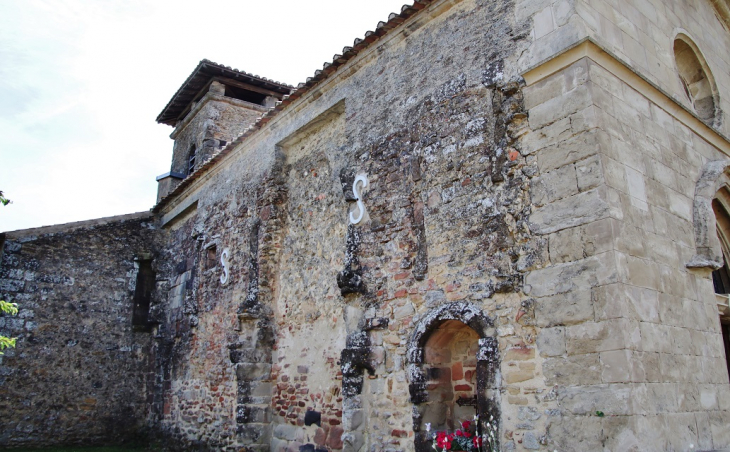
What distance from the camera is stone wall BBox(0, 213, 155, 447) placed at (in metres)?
10.5

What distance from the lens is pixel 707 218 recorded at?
560 centimetres

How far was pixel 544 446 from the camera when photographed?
4531 millimetres

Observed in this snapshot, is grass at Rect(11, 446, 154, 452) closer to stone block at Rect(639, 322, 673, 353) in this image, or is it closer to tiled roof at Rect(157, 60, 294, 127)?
tiled roof at Rect(157, 60, 294, 127)

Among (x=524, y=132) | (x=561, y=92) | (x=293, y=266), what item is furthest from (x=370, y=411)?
(x=561, y=92)

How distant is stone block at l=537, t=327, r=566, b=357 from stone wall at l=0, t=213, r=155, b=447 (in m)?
9.89

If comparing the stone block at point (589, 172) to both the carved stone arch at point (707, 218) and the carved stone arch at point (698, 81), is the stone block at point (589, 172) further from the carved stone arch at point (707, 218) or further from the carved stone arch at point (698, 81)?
the carved stone arch at point (698, 81)

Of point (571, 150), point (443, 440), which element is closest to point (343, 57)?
point (571, 150)

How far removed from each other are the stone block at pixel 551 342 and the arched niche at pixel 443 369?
0.77 metres

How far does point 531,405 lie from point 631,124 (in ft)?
9.10

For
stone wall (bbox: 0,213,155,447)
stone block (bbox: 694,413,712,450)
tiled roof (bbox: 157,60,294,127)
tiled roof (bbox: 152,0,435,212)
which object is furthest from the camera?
tiled roof (bbox: 157,60,294,127)

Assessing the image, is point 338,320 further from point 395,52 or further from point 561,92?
point 561,92

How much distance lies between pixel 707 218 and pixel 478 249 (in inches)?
94.0

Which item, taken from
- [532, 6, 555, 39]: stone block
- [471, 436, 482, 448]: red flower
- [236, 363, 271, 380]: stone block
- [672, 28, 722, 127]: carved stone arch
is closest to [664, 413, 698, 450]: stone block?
[471, 436, 482, 448]: red flower

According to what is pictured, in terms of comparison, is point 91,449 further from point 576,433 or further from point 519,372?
point 576,433
